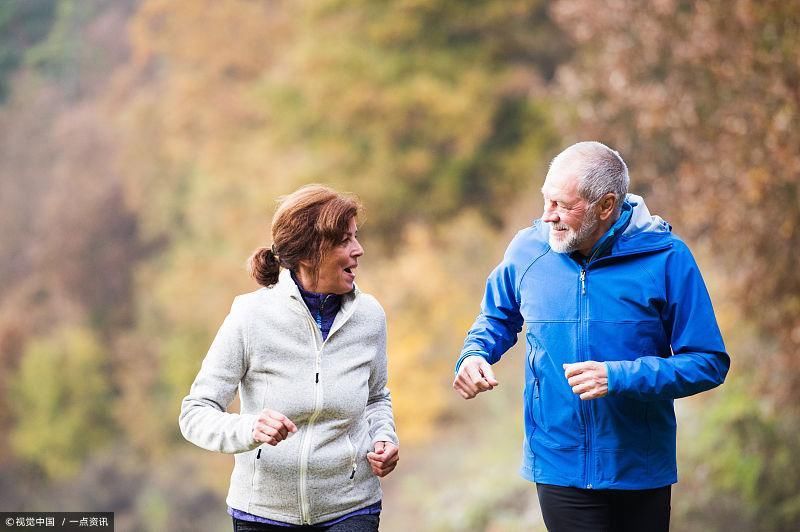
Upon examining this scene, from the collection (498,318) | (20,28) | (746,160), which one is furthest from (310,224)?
(20,28)

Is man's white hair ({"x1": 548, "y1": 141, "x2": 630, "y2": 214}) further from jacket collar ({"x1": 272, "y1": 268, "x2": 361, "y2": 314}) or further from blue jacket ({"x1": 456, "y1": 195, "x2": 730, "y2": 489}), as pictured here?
jacket collar ({"x1": 272, "y1": 268, "x2": 361, "y2": 314})

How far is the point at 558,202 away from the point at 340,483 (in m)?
1.04

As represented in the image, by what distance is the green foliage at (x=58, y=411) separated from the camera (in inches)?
668

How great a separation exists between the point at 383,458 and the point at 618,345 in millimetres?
758

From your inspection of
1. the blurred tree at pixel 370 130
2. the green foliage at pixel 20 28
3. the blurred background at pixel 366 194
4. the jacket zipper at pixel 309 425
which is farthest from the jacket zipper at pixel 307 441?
the green foliage at pixel 20 28

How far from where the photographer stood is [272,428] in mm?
3023

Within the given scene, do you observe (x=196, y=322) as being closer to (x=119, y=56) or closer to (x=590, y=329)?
(x=119, y=56)

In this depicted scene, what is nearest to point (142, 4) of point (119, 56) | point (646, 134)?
point (119, 56)

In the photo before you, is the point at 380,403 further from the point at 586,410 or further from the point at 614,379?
the point at 614,379

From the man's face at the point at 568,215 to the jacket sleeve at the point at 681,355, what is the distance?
0.25 metres

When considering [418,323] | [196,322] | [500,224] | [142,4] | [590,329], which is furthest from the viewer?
[142,4]

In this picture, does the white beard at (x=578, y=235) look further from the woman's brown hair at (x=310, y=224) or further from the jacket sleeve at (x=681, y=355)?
the woman's brown hair at (x=310, y=224)

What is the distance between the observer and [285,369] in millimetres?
3256

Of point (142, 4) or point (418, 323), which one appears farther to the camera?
point (142, 4)
